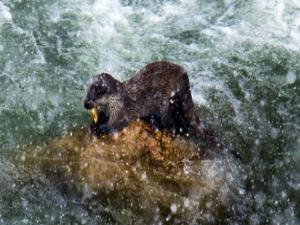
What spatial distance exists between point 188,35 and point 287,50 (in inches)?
64.0

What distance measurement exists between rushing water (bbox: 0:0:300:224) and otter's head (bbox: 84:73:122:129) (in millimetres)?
928

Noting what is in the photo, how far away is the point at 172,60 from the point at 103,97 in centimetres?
266

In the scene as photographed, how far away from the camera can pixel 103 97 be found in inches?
265

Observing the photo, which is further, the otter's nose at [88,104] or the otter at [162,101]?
the otter at [162,101]

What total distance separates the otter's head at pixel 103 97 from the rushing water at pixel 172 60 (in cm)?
93

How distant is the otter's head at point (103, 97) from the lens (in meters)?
6.55

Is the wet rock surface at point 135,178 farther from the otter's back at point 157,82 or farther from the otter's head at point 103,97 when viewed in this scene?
the otter's back at point 157,82

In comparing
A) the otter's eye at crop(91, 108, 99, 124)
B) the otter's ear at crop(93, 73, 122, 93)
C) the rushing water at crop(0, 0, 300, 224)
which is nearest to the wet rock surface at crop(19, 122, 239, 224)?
the rushing water at crop(0, 0, 300, 224)

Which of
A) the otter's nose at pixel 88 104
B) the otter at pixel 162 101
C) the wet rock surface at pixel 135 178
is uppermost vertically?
the otter's nose at pixel 88 104

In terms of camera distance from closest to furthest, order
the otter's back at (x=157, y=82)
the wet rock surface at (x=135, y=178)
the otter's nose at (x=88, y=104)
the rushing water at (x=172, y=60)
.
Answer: the otter's nose at (x=88, y=104)
the wet rock surface at (x=135, y=178)
the rushing water at (x=172, y=60)
the otter's back at (x=157, y=82)


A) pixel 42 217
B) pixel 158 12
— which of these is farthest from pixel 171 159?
pixel 158 12

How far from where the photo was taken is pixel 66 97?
8.27 meters

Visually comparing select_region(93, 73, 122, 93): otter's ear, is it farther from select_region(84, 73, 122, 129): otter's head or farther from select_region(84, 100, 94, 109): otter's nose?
select_region(84, 100, 94, 109): otter's nose

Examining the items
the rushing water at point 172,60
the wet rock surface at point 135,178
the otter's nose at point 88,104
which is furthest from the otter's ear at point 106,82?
the rushing water at point 172,60
